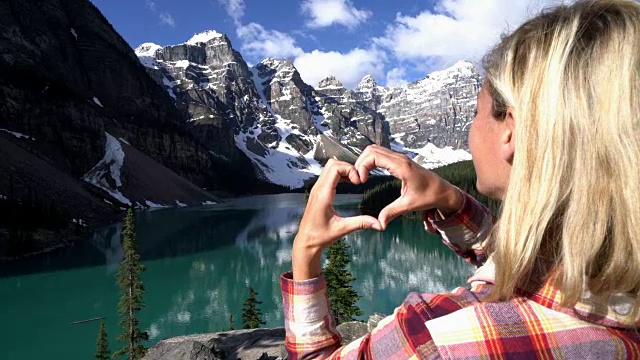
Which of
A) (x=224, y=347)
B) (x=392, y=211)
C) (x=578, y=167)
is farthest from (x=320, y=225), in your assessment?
(x=224, y=347)

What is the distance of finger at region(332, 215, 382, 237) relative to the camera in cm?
132

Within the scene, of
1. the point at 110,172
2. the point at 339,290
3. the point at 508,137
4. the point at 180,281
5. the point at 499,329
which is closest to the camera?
the point at 499,329

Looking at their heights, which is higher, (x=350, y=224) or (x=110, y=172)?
(x=110, y=172)

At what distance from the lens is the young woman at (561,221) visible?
3.28 ft

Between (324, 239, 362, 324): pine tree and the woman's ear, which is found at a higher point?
the woman's ear

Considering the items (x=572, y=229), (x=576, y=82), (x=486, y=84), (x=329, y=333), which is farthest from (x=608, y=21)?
(x=329, y=333)

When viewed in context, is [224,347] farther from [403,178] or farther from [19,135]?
[19,135]

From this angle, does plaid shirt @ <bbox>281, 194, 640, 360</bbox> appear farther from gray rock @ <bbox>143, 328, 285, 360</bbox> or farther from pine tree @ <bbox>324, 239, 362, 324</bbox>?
pine tree @ <bbox>324, 239, 362, 324</bbox>

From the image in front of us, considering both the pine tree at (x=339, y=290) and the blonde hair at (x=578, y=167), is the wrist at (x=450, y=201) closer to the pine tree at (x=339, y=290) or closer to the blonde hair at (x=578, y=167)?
the blonde hair at (x=578, y=167)

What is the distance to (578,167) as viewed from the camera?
1076 millimetres

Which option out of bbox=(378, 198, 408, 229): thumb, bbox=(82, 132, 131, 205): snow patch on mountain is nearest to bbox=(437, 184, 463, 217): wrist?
bbox=(378, 198, 408, 229): thumb

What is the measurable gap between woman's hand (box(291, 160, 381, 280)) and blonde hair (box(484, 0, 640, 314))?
427 mm

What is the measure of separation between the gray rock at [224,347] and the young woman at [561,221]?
12536mm

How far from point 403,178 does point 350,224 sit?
8.9 inches
